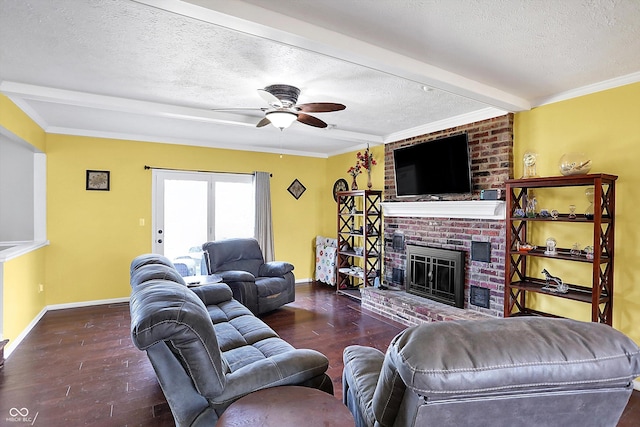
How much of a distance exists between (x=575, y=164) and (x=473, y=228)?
A: 4.10 feet

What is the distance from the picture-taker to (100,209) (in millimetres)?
4977

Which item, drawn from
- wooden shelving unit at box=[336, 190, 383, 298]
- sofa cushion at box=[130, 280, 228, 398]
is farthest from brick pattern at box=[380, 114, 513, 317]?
sofa cushion at box=[130, 280, 228, 398]

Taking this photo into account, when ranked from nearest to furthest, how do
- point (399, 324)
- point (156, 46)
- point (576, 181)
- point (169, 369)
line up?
1. point (169, 369)
2. point (156, 46)
3. point (576, 181)
4. point (399, 324)

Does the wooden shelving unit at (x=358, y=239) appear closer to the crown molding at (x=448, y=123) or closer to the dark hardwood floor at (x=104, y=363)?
the dark hardwood floor at (x=104, y=363)

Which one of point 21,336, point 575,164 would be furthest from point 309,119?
point 21,336

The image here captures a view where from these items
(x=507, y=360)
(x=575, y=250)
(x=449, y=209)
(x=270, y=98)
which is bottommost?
(x=507, y=360)

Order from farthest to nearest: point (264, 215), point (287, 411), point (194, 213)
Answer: point (264, 215)
point (194, 213)
point (287, 411)

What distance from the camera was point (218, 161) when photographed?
19.0 feet

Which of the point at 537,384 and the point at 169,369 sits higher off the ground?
the point at 537,384

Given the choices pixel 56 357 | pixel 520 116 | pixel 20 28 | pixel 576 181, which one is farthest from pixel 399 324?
pixel 20 28

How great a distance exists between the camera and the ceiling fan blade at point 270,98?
107 inches

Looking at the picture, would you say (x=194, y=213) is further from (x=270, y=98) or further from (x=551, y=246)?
(x=551, y=246)

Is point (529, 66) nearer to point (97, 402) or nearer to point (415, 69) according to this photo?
point (415, 69)

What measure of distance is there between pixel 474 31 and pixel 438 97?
1267mm
